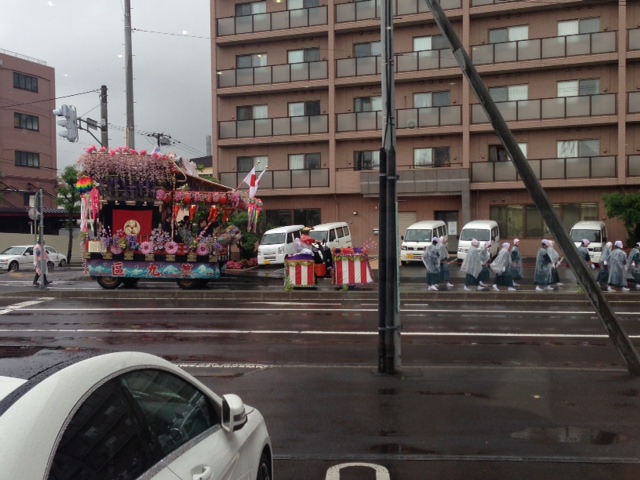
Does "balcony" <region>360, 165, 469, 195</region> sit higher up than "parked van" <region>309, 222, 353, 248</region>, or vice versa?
"balcony" <region>360, 165, 469, 195</region>

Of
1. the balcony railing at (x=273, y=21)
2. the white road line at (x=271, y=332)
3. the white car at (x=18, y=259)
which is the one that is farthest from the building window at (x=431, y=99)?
the white road line at (x=271, y=332)

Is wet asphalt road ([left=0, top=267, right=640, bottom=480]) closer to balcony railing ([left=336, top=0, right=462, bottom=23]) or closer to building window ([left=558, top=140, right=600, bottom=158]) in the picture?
building window ([left=558, top=140, right=600, bottom=158])

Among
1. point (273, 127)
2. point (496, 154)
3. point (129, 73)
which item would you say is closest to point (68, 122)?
point (129, 73)

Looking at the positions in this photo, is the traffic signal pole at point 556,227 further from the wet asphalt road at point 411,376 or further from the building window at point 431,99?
the building window at point 431,99

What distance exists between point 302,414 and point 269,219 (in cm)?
3095

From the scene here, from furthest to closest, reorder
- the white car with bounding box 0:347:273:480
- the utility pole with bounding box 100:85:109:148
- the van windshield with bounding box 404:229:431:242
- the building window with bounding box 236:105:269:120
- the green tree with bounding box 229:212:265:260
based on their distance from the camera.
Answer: the building window with bounding box 236:105:269:120, the green tree with bounding box 229:212:265:260, the van windshield with bounding box 404:229:431:242, the utility pole with bounding box 100:85:109:148, the white car with bounding box 0:347:273:480

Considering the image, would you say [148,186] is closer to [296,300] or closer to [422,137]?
[296,300]

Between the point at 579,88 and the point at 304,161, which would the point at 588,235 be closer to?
the point at 579,88

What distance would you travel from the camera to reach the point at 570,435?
603 centimetres

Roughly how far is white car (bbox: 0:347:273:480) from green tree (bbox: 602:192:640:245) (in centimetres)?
2949

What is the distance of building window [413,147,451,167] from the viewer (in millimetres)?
34625

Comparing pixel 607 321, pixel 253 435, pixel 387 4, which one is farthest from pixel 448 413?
pixel 387 4

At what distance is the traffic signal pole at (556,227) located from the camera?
8273 millimetres

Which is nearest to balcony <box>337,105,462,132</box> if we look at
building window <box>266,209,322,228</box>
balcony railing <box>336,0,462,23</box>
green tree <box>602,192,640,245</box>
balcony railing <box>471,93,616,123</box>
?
balcony railing <box>471,93,616,123</box>
